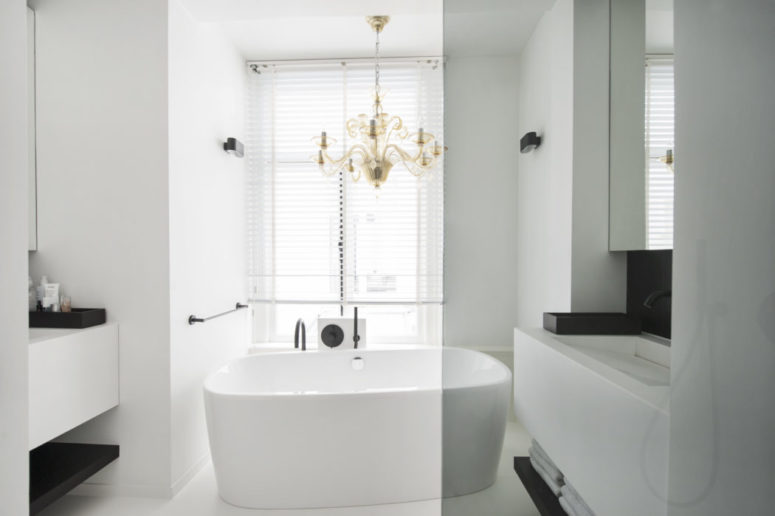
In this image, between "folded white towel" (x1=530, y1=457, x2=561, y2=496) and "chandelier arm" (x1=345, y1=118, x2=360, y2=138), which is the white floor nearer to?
"folded white towel" (x1=530, y1=457, x2=561, y2=496)

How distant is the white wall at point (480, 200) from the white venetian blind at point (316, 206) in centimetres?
245

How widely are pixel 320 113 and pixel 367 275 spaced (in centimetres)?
143

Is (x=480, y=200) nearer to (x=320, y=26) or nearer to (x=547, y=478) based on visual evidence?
(x=547, y=478)

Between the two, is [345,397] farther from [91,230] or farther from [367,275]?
[91,230]

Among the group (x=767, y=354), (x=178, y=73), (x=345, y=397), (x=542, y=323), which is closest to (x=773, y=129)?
(x=767, y=354)

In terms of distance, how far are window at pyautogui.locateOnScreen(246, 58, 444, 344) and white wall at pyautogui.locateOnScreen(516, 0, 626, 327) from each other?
8.66 feet

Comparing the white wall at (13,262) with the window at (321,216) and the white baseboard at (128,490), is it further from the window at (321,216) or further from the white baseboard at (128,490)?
the window at (321,216)

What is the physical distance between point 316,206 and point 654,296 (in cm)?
311

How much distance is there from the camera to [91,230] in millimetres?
2166

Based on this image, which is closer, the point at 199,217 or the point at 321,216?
the point at 199,217

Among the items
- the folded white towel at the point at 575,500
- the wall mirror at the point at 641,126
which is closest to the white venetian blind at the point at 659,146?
the wall mirror at the point at 641,126

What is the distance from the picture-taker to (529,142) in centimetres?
64

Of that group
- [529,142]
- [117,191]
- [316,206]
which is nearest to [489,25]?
[529,142]

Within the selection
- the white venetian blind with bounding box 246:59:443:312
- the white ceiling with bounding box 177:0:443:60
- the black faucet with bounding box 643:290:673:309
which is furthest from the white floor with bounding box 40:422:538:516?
the white ceiling with bounding box 177:0:443:60
